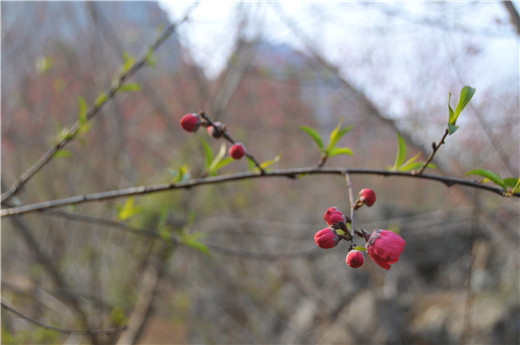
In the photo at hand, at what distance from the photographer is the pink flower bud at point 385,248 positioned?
2.28ft

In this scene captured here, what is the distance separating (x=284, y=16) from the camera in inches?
126

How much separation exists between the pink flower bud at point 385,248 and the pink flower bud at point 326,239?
62 mm

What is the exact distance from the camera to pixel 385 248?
27.5 inches

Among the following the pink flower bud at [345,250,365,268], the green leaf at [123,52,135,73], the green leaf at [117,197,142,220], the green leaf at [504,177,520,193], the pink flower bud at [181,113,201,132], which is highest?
the green leaf at [123,52,135,73]

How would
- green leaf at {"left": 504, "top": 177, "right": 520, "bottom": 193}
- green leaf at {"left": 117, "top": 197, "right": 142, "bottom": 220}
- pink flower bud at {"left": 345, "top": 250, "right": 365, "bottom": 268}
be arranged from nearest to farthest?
pink flower bud at {"left": 345, "top": 250, "right": 365, "bottom": 268} < green leaf at {"left": 504, "top": 177, "right": 520, "bottom": 193} < green leaf at {"left": 117, "top": 197, "right": 142, "bottom": 220}

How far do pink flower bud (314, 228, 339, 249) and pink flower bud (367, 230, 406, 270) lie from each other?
6cm

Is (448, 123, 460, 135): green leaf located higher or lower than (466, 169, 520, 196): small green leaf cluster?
higher

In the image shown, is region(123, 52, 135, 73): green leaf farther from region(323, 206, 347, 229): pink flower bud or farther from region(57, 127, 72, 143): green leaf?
region(323, 206, 347, 229): pink flower bud

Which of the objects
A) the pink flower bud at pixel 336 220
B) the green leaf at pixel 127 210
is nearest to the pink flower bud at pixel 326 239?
the pink flower bud at pixel 336 220

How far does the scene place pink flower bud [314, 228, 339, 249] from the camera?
73cm

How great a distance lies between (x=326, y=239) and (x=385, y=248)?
0.10 meters

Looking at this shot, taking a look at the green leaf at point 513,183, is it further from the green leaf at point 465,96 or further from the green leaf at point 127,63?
the green leaf at point 127,63

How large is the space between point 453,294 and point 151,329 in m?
5.80

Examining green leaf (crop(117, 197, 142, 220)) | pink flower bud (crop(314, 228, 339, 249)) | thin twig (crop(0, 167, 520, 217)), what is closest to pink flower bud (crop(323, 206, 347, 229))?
pink flower bud (crop(314, 228, 339, 249))
